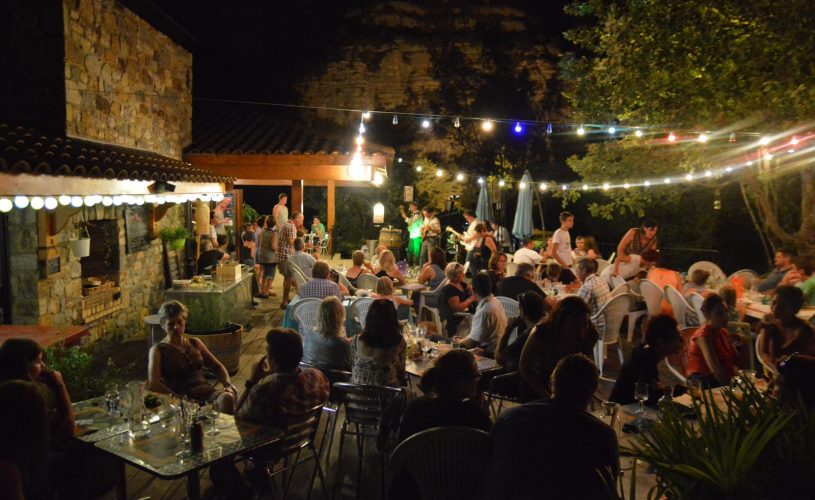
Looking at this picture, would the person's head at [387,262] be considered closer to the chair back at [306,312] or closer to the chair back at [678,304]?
the chair back at [306,312]

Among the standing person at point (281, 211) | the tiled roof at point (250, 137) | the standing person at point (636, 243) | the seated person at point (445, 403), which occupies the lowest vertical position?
the seated person at point (445, 403)

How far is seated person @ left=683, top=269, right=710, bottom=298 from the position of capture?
23.8 feet

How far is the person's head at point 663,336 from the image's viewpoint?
4.10 meters

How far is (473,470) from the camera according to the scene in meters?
2.91

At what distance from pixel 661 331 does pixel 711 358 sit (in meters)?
0.93

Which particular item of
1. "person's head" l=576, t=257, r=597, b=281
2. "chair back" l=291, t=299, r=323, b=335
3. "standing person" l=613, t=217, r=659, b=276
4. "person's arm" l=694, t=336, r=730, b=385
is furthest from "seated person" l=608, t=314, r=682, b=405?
"standing person" l=613, t=217, r=659, b=276

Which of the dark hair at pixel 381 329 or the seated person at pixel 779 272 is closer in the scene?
the dark hair at pixel 381 329

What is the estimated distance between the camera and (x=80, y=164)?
545 cm

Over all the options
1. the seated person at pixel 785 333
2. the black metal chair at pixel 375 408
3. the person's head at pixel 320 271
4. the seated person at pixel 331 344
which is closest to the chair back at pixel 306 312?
the person's head at pixel 320 271

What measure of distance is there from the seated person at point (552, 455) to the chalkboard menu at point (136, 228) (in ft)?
23.3

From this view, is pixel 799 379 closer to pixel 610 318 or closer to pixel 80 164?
pixel 610 318

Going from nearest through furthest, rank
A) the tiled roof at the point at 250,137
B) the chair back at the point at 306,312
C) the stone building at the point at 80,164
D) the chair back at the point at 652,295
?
1. the stone building at the point at 80,164
2. the chair back at the point at 306,312
3. the chair back at the point at 652,295
4. the tiled roof at the point at 250,137

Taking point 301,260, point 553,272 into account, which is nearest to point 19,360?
point 301,260

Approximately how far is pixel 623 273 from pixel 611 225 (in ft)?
25.0
